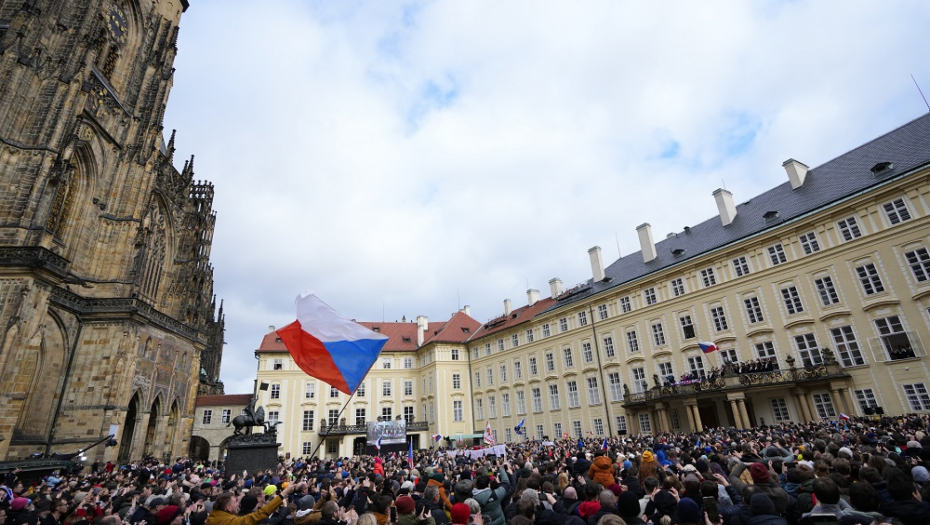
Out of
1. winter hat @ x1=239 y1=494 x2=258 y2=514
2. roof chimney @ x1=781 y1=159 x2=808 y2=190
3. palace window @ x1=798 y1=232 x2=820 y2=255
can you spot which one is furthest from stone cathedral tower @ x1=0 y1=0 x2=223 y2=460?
roof chimney @ x1=781 y1=159 x2=808 y2=190

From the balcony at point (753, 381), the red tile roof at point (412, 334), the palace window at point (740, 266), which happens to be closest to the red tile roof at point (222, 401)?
the red tile roof at point (412, 334)

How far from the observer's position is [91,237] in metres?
25.6

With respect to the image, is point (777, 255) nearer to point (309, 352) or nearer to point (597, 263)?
point (597, 263)

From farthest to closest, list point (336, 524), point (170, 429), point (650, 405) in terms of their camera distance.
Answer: point (650, 405), point (170, 429), point (336, 524)

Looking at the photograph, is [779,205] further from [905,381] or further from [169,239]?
[169,239]

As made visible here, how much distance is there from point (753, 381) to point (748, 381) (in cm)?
26

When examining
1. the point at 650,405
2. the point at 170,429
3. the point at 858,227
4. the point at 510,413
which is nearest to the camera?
the point at 858,227

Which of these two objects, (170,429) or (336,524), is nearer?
(336,524)

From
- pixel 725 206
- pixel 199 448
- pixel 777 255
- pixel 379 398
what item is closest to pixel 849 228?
pixel 777 255

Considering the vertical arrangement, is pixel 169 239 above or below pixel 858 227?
above

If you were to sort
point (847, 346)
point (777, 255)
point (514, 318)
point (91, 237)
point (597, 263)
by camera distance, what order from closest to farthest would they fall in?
1. point (847, 346)
2. point (91, 237)
3. point (777, 255)
4. point (597, 263)
5. point (514, 318)

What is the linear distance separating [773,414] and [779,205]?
14.3 m

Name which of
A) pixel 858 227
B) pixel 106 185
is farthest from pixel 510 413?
pixel 106 185

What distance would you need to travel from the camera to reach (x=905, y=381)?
23.0 m
